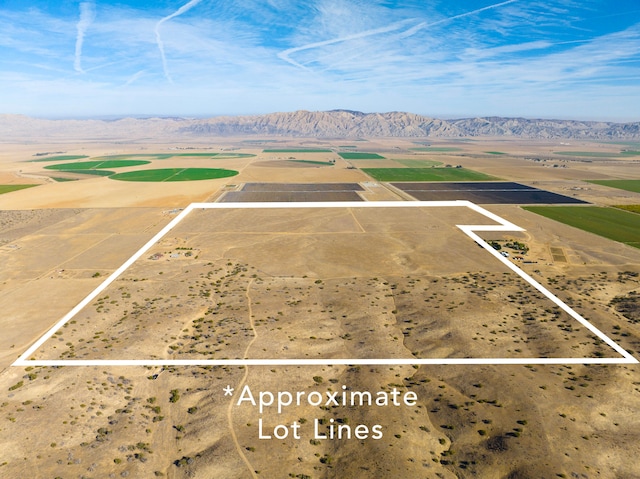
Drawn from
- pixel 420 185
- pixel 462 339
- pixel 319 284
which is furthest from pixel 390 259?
pixel 420 185

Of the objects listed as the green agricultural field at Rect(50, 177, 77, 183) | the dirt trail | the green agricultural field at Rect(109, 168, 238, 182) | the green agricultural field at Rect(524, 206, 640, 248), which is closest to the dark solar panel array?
the green agricultural field at Rect(524, 206, 640, 248)

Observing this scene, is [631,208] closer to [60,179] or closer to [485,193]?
[485,193]

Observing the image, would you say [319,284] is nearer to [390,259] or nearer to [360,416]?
[390,259]

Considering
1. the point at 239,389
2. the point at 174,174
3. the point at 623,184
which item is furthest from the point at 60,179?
the point at 623,184

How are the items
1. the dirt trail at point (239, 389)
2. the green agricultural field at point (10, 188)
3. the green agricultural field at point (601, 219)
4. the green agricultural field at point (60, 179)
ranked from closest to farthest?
the dirt trail at point (239, 389) → the green agricultural field at point (601, 219) → the green agricultural field at point (10, 188) → the green agricultural field at point (60, 179)

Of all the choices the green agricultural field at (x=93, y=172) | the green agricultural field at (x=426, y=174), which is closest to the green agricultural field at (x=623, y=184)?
the green agricultural field at (x=426, y=174)

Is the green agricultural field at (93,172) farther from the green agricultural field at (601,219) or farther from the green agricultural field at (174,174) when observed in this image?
the green agricultural field at (601,219)
